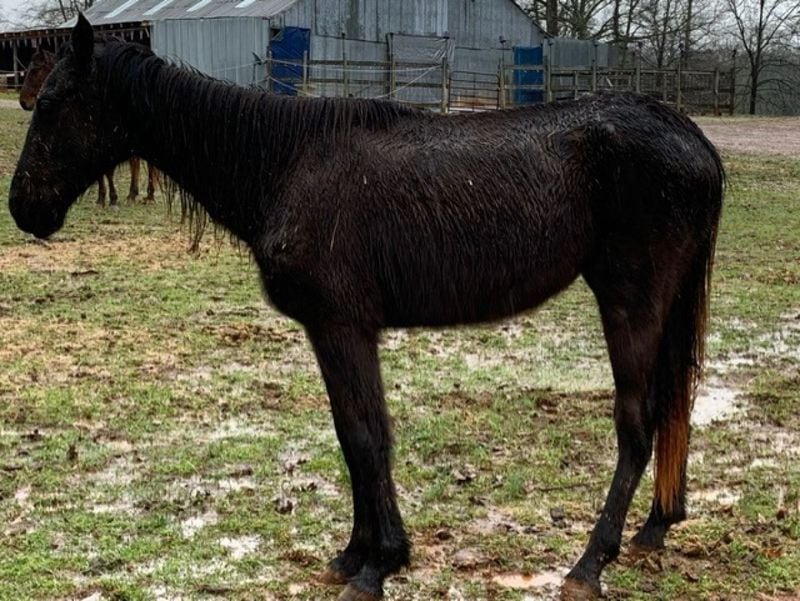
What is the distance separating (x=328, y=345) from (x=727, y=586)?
1.68 metres

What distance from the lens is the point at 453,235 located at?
11.1 feet

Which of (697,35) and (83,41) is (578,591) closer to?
(83,41)

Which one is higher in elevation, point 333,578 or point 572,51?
point 572,51

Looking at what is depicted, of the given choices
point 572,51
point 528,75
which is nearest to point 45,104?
point 528,75

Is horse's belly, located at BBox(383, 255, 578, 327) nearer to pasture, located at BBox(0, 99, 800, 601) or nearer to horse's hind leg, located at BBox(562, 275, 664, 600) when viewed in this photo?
horse's hind leg, located at BBox(562, 275, 664, 600)

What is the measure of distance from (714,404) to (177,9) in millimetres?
27257

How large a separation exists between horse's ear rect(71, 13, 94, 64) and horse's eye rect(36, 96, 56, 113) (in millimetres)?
181

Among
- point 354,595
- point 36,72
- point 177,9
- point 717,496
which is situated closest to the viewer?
point 354,595

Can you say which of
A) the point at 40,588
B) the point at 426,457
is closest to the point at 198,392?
the point at 426,457

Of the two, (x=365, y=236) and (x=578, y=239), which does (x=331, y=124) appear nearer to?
(x=365, y=236)

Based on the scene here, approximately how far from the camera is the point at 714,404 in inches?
222

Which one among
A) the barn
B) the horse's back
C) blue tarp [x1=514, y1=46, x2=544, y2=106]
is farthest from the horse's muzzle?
blue tarp [x1=514, y1=46, x2=544, y2=106]

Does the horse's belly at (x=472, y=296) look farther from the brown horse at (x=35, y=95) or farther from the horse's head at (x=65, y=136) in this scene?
the brown horse at (x=35, y=95)

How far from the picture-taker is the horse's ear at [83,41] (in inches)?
131
